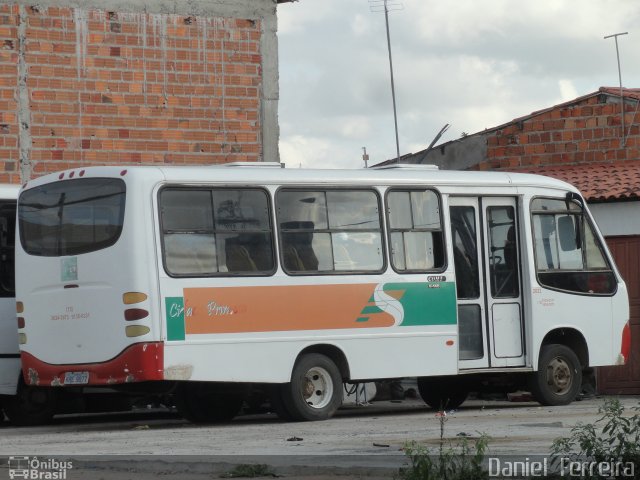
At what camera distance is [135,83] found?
19172mm

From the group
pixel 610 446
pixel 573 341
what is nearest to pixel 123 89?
pixel 573 341

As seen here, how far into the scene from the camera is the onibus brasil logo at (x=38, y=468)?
32.7 feet

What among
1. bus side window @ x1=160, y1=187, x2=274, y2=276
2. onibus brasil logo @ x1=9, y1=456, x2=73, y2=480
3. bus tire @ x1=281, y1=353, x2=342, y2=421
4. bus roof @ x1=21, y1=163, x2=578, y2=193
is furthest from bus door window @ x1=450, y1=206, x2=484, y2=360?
onibus brasil logo @ x1=9, y1=456, x2=73, y2=480

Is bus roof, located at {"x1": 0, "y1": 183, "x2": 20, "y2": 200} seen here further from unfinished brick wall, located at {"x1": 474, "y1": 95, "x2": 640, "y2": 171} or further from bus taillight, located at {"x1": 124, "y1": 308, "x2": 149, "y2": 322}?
unfinished brick wall, located at {"x1": 474, "y1": 95, "x2": 640, "y2": 171}

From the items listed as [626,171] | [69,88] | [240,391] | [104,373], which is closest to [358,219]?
[240,391]

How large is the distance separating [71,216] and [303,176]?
2446 mm

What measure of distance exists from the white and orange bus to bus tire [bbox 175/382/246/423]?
0.08 feet

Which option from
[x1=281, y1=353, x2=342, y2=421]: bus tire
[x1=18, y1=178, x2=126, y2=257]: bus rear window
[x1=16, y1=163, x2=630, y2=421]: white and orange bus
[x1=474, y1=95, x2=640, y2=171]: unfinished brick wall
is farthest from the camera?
[x1=474, y1=95, x2=640, y2=171]: unfinished brick wall

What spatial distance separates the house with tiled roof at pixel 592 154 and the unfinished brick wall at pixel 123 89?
17.3 feet

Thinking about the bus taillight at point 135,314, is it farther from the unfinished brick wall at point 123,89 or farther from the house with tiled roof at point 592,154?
the house with tiled roof at point 592,154

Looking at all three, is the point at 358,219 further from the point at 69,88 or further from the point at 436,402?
the point at 69,88

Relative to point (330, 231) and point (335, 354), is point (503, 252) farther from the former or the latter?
point (335, 354)

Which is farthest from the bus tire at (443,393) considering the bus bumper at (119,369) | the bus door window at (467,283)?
the bus bumper at (119,369)

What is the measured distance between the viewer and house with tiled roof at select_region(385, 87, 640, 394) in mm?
20750
